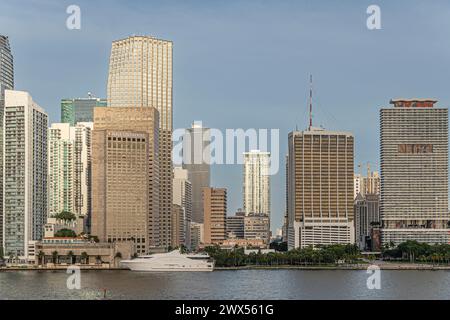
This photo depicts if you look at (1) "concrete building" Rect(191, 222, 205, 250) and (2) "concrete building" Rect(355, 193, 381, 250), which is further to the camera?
(1) "concrete building" Rect(191, 222, 205, 250)

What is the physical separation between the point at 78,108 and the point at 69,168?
29659 mm

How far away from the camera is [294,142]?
96.9m

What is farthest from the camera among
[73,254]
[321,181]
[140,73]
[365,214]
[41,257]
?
[365,214]

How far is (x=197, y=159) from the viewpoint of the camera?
420 ft

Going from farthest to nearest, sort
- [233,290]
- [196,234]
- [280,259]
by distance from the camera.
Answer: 1. [196,234]
2. [280,259]
3. [233,290]

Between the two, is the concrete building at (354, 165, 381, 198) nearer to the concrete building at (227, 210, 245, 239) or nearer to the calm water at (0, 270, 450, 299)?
the concrete building at (227, 210, 245, 239)

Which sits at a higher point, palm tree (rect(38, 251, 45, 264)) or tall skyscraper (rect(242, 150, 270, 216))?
tall skyscraper (rect(242, 150, 270, 216))

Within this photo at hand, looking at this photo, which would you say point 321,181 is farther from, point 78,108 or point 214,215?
point 78,108

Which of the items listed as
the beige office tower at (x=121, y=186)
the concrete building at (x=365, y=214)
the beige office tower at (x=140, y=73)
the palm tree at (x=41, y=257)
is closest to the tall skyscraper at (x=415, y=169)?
the concrete building at (x=365, y=214)

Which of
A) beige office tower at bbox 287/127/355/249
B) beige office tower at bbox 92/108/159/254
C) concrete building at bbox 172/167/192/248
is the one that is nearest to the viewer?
beige office tower at bbox 92/108/159/254

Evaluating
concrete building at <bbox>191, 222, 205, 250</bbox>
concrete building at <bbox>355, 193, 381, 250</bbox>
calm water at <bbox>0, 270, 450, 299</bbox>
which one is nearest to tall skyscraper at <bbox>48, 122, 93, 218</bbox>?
concrete building at <bbox>191, 222, 205, 250</bbox>

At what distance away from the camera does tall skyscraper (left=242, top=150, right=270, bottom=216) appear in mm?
139000

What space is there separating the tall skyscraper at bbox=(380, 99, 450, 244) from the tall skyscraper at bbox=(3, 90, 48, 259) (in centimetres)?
4564

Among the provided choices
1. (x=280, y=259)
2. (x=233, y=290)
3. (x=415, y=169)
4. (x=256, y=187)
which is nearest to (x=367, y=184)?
Answer: (x=256, y=187)
